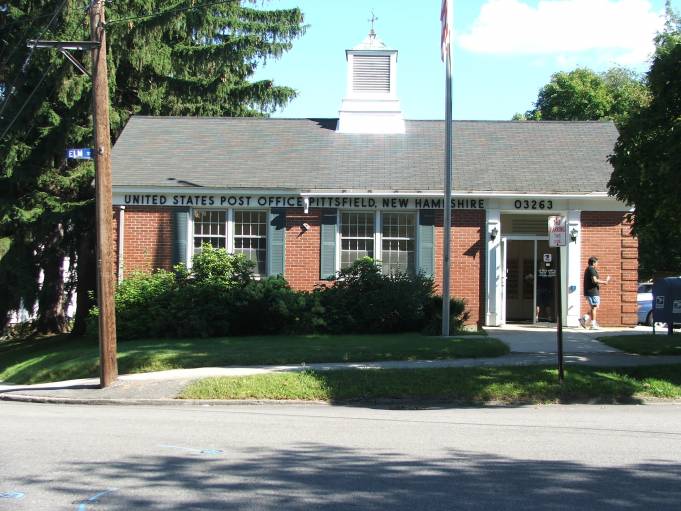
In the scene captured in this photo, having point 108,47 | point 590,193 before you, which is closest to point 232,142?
point 108,47

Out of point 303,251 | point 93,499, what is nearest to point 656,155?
point 303,251

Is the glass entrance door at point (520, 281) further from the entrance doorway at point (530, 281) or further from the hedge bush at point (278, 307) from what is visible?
the hedge bush at point (278, 307)

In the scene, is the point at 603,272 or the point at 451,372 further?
the point at 603,272

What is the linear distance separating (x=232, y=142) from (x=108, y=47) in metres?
4.33

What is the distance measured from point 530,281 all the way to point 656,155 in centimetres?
860

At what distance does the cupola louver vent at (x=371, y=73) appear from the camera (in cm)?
2344

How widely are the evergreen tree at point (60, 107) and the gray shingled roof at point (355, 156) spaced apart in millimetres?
1757

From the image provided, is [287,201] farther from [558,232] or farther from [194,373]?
[558,232]

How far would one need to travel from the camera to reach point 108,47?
2173cm

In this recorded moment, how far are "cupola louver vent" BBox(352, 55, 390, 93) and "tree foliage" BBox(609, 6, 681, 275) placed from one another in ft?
36.5

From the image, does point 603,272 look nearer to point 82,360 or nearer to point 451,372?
point 451,372

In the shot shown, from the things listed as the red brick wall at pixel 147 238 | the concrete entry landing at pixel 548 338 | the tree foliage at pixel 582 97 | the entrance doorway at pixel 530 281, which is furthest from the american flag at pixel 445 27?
the tree foliage at pixel 582 97

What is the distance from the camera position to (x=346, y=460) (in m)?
7.38

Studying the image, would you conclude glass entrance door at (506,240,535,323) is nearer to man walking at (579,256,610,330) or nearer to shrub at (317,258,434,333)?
man walking at (579,256,610,330)
